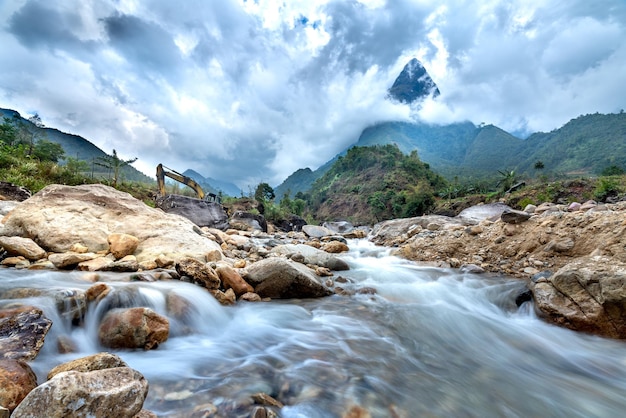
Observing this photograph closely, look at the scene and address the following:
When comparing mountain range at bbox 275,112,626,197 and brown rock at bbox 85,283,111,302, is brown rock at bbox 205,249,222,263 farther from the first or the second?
mountain range at bbox 275,112,626,197

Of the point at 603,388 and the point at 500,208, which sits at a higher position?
the point at 500,208

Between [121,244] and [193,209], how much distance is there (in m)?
10.6

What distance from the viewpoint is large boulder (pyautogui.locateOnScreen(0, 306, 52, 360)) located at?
201cm

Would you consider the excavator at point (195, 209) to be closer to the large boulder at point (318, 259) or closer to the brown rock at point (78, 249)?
the large boulder at point (318, 259)

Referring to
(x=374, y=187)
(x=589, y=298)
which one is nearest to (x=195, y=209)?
(x=589, y=298)

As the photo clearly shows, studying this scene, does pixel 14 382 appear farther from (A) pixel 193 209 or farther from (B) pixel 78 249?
(A) pixel 193 209

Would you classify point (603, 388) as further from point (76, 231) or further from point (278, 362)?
point (76, 231)

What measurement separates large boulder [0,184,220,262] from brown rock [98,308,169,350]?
245 cm

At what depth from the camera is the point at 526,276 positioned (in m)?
6.06

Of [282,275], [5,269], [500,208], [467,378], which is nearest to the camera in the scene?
[467,378]

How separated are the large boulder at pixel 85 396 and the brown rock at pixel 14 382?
446 millimetres

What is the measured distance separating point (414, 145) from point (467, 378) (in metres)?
211

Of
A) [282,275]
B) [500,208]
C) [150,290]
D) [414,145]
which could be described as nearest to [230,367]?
Result: [150,290]

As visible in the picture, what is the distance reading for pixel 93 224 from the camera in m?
5.67
